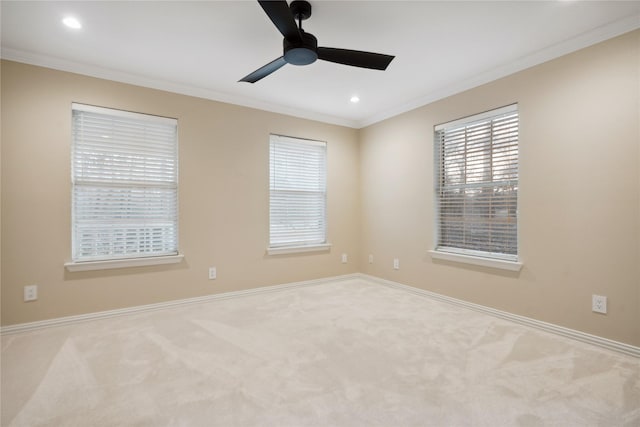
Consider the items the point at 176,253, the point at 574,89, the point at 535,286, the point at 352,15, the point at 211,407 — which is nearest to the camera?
the point at 211,407

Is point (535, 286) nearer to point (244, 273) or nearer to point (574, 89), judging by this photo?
point (574, 89)

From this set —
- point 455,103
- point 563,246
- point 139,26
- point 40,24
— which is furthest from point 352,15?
point 563,246

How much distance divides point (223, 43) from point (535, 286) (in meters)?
3.57

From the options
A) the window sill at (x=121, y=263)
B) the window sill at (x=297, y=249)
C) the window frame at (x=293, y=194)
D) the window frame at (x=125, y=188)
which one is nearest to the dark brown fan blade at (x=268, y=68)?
the window frame at (x=125, y=188)

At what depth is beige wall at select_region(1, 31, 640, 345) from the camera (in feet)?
8.06

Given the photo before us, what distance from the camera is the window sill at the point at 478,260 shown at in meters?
3.06

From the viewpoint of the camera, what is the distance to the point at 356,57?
2.26 meters

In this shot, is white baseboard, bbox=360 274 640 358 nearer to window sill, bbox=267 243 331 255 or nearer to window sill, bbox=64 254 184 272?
window sill, bbox=267 243 331 255

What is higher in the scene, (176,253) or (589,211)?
(589,211)

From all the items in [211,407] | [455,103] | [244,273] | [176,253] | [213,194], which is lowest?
[211,407]

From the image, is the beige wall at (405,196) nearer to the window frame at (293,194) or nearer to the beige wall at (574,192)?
the beige wall at (574,192)

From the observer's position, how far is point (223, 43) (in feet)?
8.71

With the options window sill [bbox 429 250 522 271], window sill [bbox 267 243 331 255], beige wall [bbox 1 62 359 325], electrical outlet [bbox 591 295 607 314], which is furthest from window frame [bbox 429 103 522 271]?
window sill [bbox 267 243 331 255]

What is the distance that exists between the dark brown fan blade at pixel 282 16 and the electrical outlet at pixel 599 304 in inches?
120
